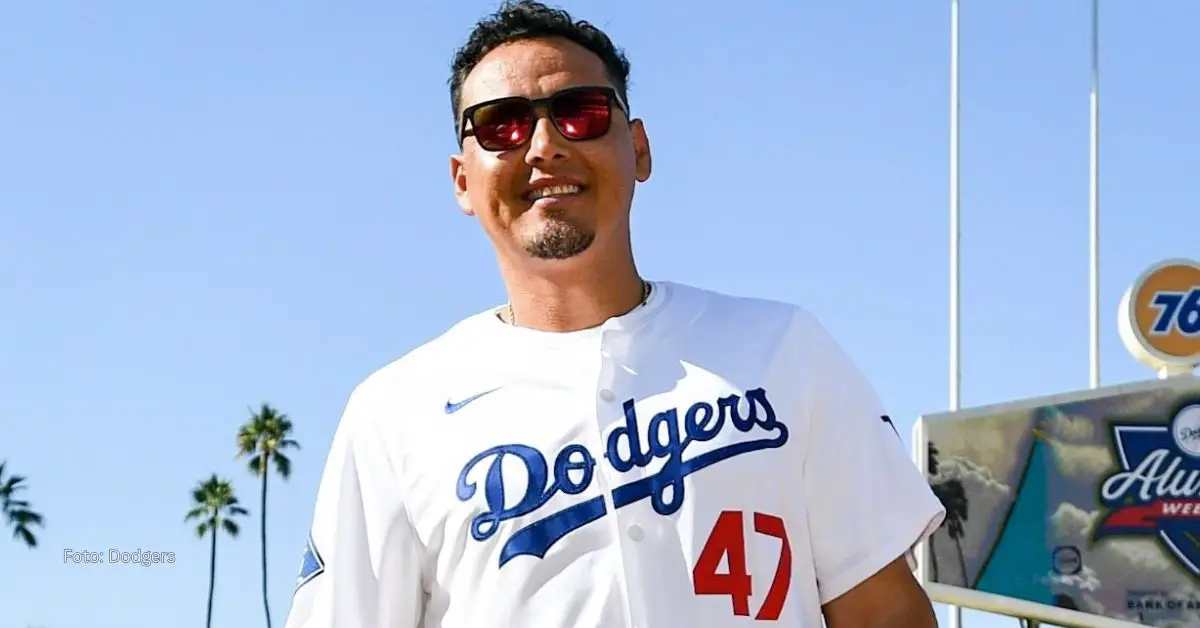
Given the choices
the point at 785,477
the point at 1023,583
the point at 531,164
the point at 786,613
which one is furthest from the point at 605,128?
the point at 1023,583

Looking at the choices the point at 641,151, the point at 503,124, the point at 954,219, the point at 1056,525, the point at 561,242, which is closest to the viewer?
the point at 561,242

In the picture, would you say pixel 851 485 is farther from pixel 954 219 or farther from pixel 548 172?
pixel 954 219

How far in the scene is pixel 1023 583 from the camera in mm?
18312

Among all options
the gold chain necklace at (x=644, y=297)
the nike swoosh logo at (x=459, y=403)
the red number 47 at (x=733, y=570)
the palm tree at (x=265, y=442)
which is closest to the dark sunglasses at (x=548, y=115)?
the gold chain necklace at (x=644, y=297)

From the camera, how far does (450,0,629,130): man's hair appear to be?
11.6 ft

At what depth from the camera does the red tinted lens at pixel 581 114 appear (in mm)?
3393

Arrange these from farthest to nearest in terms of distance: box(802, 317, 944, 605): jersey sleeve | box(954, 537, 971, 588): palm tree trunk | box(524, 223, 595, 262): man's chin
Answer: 1. box(954, 537, 971, 588): palm tree trunk
2. box(524, 223, 595, 262): man's chin
3. box(802, 317, 944, 605): jersey sleeve

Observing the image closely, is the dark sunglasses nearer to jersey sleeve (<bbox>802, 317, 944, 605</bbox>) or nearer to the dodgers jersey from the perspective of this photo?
the dodgers jersey

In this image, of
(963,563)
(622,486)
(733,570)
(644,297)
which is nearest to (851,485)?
(733,570)

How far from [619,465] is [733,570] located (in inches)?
11.0

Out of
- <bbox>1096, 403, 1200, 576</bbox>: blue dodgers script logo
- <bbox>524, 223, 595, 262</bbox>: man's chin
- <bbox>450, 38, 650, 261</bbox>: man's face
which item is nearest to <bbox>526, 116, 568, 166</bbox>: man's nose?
<bbox>450, 38, 650, 261</bbox>: man's face

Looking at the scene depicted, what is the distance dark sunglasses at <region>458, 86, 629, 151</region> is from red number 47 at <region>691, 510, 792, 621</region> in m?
0.81

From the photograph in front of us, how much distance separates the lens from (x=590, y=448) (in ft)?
10.5

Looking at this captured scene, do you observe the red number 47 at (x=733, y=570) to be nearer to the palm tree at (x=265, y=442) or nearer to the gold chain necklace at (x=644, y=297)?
the gold chain necklace at (x=644, y=297)
